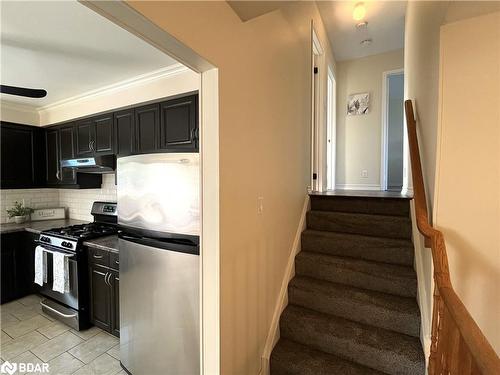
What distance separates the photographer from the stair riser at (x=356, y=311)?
1.77 meters

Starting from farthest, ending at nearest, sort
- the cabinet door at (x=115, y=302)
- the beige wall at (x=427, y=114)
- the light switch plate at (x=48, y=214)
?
the light switch plate at (x=48, y=214)
the cabinet door at (x=115, y=302)
the beige wall at (x=427, y=114)

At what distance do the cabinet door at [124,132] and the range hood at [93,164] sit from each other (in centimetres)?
31

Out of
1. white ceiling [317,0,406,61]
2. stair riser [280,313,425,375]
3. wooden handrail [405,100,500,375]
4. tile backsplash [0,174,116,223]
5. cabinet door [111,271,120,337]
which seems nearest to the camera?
wooden handrail [405,100,500,375]

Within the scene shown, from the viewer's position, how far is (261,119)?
1704 mm

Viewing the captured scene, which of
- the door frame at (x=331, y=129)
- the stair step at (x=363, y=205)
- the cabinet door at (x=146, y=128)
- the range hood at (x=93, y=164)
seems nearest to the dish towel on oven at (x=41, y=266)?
the range hood at (x=93, y=164)

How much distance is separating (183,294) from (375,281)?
1.58 meters

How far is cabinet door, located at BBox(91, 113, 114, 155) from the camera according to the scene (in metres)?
2.67

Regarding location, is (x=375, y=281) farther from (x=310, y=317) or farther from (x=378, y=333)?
(x=310, y=317)

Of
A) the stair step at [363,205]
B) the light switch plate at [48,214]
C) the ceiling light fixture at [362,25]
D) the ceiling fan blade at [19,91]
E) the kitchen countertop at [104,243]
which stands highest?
the ceiling light fixture at [362,25]

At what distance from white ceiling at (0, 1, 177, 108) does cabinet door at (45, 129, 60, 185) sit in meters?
0.82

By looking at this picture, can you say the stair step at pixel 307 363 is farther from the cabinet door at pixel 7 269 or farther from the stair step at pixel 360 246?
the cabinet door at pixel 7 269

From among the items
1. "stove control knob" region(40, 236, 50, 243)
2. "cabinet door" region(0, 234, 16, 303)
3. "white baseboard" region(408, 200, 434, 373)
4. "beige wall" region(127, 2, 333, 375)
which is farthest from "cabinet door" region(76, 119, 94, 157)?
"white baseboard" region(408, 200, 434, 373)

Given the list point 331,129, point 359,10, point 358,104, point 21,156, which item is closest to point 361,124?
point 358,104

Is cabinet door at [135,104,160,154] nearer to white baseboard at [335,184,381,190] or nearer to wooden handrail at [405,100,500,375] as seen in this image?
wooden handrail at [405,100,500,375]
